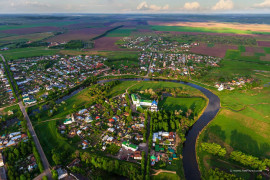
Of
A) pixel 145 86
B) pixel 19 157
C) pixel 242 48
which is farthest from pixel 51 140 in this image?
pixel 242 48

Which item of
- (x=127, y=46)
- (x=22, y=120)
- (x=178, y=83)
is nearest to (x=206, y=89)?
(x=178, y=83)

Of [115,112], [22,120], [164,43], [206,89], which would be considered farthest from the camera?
[164,43]

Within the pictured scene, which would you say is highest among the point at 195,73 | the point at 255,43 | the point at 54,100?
the point at 255,43

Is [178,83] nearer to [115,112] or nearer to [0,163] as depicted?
[115,112]

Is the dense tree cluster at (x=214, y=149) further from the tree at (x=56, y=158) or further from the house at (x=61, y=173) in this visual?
the tree at (x=56, y=158)

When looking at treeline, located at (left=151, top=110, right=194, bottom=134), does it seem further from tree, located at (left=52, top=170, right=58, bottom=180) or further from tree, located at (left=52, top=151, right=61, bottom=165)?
tree, located at (left=52, top=170, right=58, bottom=180)

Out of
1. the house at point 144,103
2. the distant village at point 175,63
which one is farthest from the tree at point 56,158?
the distant village at point 175,63
